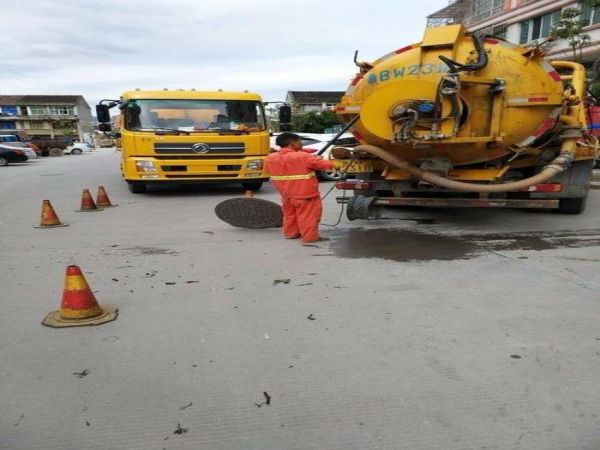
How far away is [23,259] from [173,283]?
204 cm

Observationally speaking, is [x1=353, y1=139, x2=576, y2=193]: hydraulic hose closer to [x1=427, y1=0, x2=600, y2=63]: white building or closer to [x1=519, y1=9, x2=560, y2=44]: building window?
[x1=427, y1=0, x2=600, y2=63]: white building

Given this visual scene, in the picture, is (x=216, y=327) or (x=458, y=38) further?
(x=458, y=38)

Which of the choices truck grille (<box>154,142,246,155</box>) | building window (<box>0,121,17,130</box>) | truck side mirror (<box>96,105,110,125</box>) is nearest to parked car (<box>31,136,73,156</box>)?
truck side mirror (<box>96,105,110,125</box>)

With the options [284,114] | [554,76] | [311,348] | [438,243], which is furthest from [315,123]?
[311,348]

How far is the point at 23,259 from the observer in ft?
16.5

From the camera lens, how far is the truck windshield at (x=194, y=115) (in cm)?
952

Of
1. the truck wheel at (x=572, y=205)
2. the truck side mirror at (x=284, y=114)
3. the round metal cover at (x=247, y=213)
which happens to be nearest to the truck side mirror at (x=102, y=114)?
the truck side mirror at (x=284, y=114)

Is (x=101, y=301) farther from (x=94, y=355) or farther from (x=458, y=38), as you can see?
(x=458, y=38)

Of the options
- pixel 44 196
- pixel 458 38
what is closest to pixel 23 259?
pixel 458 38

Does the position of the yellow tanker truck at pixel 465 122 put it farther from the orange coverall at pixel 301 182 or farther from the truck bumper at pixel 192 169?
the truck bumper at pixel 192 169

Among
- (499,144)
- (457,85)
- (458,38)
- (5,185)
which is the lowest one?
(5,185)

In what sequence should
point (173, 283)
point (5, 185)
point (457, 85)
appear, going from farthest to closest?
point (5, 185) → point (457, 85) → point (173, 283)

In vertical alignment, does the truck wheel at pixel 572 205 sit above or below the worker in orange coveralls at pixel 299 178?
below

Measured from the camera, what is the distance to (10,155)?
24484 millimetres
